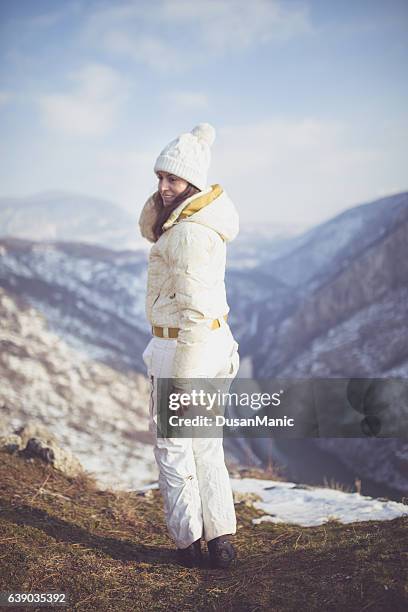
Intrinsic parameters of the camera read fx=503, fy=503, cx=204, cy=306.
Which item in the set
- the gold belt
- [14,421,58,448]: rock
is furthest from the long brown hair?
[14,421,58,448]: rock

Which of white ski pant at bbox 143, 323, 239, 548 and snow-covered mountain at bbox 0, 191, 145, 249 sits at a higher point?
snow-covered mountain at bbox 0, 191, 145, 249

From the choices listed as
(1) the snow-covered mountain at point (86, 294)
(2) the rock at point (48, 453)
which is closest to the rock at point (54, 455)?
(2) the rock at point (48, 453)

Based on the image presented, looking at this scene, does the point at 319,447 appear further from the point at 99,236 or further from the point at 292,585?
the point at 99,236

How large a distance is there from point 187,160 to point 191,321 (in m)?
1.00

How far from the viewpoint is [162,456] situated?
122 inches

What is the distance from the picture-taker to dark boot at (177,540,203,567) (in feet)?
10.4

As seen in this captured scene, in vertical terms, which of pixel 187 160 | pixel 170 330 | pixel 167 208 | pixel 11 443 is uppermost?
pixel 187 160

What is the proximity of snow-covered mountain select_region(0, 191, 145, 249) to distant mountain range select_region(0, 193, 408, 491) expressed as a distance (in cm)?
6671

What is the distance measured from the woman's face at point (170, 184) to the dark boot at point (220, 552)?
85.3 inches

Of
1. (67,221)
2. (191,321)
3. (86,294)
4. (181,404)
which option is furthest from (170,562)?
(67,221)

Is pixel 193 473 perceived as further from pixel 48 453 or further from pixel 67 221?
pixel 67 221

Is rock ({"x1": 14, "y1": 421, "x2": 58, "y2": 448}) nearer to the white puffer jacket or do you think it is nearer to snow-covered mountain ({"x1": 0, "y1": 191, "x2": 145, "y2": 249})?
the white puffer jacket

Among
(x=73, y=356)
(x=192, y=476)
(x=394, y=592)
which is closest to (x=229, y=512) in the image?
(x=192, y=476)

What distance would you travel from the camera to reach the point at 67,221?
15062 centimetres
